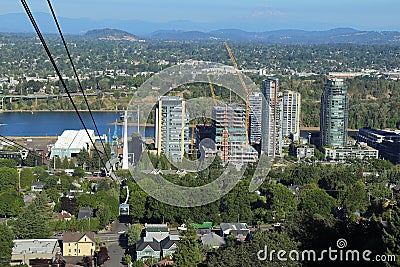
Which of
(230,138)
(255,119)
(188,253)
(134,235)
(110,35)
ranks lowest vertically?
(134,235)

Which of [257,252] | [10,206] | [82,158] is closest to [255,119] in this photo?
[82,158]

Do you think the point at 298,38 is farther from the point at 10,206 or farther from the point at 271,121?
the point at 10,206

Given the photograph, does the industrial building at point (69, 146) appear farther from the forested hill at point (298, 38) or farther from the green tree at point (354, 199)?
the forested hill at point (298, 38)

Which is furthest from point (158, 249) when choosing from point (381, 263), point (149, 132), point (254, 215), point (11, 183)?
point (149, 132)

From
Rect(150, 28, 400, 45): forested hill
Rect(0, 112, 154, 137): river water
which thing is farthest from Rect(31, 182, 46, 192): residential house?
Rect(150, 28, 400, 45): forested hill

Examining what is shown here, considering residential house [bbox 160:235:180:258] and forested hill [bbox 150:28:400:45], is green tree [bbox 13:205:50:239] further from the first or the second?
forested hill [bbox 150:28:400:45]

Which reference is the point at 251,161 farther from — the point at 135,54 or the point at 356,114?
the point at 135,54

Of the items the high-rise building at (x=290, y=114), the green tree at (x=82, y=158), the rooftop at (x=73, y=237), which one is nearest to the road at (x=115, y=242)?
the rooftop at (x=73, y=237)
